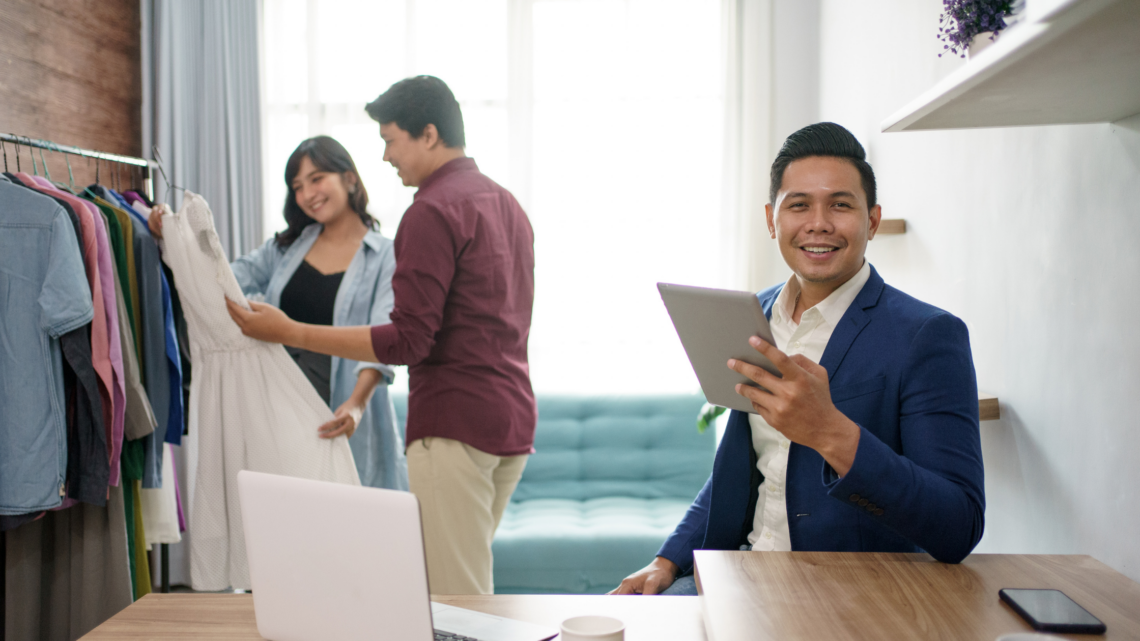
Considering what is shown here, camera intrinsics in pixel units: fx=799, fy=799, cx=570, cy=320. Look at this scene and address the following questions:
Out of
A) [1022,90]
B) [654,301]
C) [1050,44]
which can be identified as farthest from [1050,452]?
[654,301]

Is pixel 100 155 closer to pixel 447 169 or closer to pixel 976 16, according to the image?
pixel 447 169

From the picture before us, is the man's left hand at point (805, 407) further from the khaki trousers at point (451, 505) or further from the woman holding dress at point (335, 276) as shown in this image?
the woman holding dress at point (335, 276)

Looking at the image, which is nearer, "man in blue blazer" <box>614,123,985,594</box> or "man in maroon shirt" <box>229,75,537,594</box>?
"man in blue blazer" <box>614,123,985,594</box>

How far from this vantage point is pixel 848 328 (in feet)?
4.11

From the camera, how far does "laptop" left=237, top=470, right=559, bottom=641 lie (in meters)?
0.80

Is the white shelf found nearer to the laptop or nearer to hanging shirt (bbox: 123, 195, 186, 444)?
the laptop

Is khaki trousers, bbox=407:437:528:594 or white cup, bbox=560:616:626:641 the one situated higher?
white cup, bbox=560:616:626:641

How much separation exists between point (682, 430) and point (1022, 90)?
243cm

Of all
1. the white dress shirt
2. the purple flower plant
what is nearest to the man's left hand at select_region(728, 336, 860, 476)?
the white dress shirt

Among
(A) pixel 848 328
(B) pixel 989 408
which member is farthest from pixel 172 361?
(B) pixel 989 408

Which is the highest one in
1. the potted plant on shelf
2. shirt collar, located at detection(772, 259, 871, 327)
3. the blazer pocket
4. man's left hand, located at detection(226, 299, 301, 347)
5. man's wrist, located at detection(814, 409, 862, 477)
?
the potted plant on shelf

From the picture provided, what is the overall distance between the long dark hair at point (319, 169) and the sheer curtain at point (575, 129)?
1.15 m

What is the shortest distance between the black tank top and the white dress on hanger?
382 mm

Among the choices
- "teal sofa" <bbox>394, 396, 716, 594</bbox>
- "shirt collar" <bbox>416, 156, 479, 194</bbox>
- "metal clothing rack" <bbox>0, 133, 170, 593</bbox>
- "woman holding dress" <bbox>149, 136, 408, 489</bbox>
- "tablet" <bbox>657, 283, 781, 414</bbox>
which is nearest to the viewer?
"tablet" <bbox>657, 283, 781, 414</bbox>
